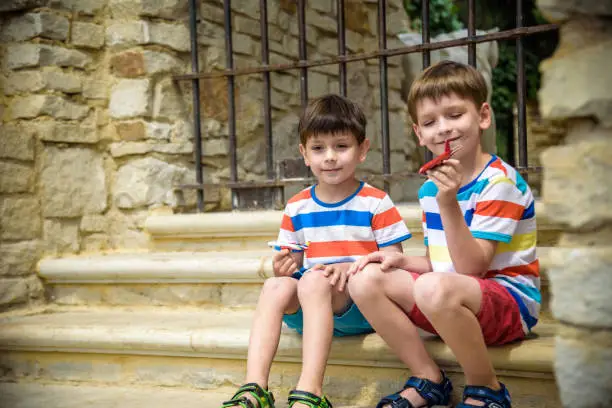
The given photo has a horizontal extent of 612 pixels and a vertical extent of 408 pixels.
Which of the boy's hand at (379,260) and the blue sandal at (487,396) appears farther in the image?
the boy's hand at (379,260)

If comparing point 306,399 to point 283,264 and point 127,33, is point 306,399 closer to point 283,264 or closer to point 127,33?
point 283,264

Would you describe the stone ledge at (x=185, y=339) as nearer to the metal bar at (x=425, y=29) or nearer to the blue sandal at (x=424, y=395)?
the blue sandal at (x=424, y=395)

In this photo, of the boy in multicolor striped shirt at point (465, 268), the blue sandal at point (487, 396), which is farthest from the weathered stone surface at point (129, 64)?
the blue sandal at point (487, 396)

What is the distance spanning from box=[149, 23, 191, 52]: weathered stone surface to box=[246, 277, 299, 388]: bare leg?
5.45ft

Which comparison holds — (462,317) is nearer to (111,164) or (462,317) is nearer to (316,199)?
(316,199)

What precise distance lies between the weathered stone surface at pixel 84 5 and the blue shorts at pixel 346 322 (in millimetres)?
1914

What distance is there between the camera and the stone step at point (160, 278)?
9.33ft

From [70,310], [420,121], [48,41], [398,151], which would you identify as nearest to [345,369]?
[420,121]

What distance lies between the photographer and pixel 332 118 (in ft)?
7.39

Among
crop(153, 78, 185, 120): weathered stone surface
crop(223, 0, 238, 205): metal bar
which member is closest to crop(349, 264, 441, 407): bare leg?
crop(223, 0, 238, 205): metal bar

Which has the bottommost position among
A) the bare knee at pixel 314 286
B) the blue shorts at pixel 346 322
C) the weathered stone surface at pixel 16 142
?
the blue shorts at pixel 346 322

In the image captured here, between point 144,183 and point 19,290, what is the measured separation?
28.4 inches

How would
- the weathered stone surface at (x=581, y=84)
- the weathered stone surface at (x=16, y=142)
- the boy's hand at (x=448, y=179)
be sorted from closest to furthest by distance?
the weathered stone surface at (x=581, y=84) → the boy's hand at (x=448, y=179) → the weathered stone surface at (x=16, y=142)

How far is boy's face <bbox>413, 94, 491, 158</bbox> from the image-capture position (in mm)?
2027
